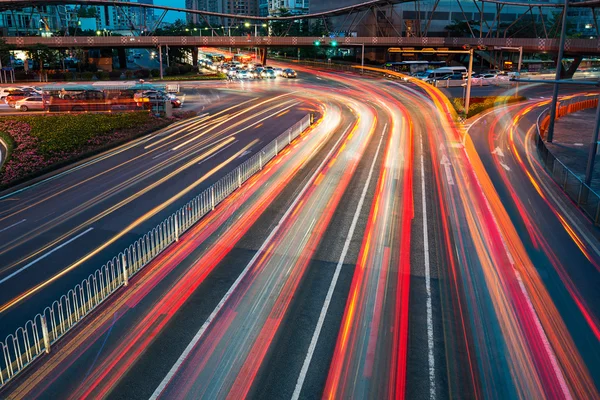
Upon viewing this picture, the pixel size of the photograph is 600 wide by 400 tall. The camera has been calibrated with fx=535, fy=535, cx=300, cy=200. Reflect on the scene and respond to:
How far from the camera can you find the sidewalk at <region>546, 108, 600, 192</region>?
29423 millimetres

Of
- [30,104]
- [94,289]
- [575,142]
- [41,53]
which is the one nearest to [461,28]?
[41,53]

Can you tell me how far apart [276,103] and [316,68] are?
44.6m

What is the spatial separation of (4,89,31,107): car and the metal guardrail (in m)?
35.1

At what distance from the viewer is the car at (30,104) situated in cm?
4906

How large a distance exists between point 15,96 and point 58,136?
851 inches

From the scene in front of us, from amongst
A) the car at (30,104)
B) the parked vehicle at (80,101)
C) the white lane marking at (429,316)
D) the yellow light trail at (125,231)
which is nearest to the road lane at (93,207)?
the yellow light trail at (125,231)

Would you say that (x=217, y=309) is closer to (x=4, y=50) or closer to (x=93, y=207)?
(x=93, y=207)

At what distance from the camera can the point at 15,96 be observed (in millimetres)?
51875

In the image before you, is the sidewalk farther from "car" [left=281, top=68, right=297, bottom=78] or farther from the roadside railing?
"car" [left=281, top=68, right=297, bottom=78]

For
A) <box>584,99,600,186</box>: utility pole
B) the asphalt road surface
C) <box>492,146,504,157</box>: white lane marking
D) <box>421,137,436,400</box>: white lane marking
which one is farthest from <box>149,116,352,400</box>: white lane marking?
<box>492,146,504,157</box>: white lane marking

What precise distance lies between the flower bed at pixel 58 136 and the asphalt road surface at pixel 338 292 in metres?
2.58

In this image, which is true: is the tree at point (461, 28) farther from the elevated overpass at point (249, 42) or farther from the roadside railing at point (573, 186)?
the roadside railing at point (573, 186)

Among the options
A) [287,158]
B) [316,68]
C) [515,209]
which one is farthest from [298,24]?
[515,209]

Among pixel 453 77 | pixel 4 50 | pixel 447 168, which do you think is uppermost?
pixel 4 50
